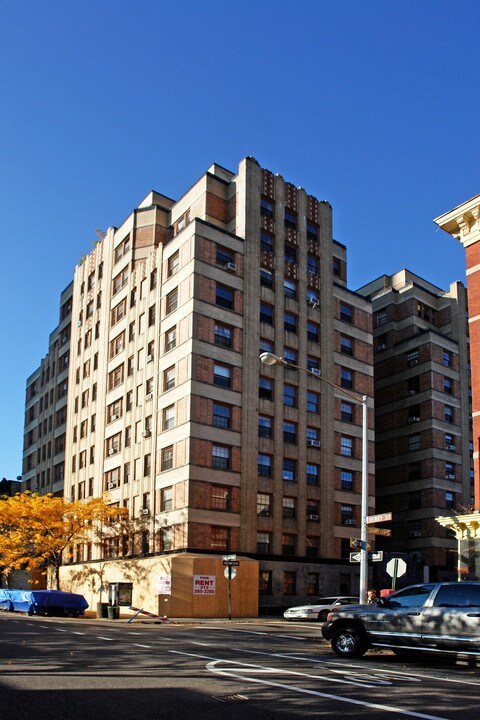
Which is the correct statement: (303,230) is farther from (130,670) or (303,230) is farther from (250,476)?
(130,670)

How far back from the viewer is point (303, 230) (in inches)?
2360

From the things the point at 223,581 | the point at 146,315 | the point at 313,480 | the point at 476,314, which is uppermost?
the point at 146,315

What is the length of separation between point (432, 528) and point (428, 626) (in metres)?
51.6

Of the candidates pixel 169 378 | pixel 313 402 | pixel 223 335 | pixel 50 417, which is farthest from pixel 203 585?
pixel 50 417

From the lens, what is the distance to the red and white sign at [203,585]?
144 feet

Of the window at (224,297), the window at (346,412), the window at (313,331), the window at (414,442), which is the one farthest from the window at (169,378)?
the window at (414,442)

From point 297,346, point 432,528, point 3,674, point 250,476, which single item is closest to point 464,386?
point 432,528

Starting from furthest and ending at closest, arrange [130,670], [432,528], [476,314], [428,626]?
[432,528] → [476,314] → [428,626] → [130,670]

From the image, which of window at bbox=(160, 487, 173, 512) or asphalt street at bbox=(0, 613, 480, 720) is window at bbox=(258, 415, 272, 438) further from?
asphalt street at bbox=(0, 613, 480, 720)

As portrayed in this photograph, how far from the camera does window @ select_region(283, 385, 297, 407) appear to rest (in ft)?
180

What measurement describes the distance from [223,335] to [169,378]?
4.74 meters

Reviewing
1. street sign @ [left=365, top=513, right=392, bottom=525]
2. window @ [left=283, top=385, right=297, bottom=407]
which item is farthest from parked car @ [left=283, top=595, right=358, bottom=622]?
window @ [left=283, top=385, right=297, bottom=407]

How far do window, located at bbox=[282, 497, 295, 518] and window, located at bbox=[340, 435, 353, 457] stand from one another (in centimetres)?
639

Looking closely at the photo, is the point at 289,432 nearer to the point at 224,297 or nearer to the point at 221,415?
the point at 221,415
